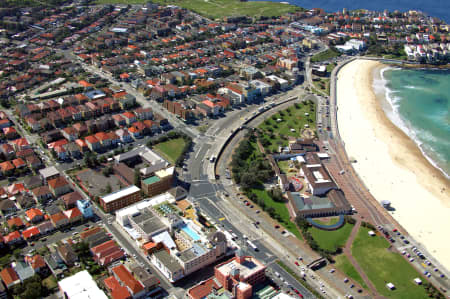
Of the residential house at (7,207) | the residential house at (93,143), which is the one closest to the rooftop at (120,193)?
the residential house at (7,207)

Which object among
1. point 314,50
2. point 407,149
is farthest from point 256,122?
point 314,50

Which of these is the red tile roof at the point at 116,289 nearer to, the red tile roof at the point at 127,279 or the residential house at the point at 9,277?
the red tile roof at the point at 127,279

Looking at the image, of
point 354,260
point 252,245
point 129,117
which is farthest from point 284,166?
point 129,117

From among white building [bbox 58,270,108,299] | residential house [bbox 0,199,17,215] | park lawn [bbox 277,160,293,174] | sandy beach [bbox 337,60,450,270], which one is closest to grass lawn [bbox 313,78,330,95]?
sandy beach [bbox 337,60,450,270]

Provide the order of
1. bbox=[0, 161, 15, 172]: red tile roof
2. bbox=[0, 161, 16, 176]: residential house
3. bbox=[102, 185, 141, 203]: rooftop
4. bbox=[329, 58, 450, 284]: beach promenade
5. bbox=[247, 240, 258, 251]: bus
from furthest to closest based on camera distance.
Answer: bbox=[0, 161, 15, 172]: red tile roof, bbox=[0, 161, 16, 176]: residential house, bbox=[329, 58, 450, 284]: beach promenade, bbox=[102, 185, 141, 203]: rooftop, bbox=[247, 240, 258, 251]: bus

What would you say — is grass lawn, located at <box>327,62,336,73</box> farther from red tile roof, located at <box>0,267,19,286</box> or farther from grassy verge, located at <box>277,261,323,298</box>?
red tile roof, located at <box>0,267,19,286</box>

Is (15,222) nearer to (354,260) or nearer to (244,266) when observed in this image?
(244,266)

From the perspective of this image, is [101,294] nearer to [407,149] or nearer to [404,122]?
[407,149]
